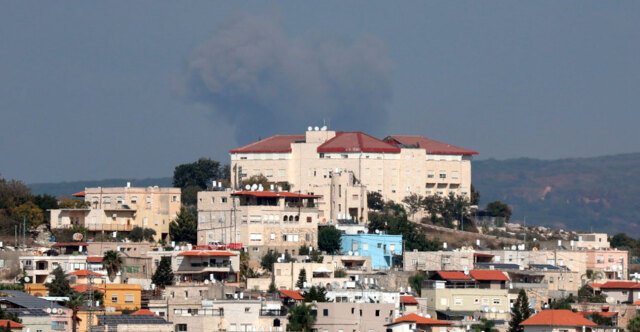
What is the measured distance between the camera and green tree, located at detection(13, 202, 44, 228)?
93188 millimetres

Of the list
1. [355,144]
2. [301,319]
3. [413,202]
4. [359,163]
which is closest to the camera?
[301,319]

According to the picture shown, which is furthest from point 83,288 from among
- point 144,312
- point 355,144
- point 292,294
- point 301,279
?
point 355,144

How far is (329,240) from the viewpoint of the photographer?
298 ft

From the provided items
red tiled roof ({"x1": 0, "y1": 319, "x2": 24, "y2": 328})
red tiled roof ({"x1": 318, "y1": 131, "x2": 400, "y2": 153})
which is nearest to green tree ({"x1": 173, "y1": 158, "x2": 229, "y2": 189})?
red tiled roof ({"x1": 318, "y1": 131, "x2": 400, "y2": 153})

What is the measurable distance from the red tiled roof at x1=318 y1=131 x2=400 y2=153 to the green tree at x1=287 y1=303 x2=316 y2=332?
43.2 metres

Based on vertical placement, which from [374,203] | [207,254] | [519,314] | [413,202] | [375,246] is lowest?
[519,314]

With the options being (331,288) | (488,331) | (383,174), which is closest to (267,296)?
(331,288)

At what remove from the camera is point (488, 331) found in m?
69.0

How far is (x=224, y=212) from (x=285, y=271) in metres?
12.6

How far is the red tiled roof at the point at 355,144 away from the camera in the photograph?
110 metres

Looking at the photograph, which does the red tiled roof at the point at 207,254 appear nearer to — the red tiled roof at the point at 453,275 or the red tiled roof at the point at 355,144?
the red tiled roof at the point at 453,275

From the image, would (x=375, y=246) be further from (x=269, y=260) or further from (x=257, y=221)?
(x=269, y=260)

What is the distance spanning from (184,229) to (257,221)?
5.21 m

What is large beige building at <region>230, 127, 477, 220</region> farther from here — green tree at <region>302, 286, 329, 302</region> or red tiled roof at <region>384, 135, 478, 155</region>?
green tree at <region>302, 286, 329, 302</region>
